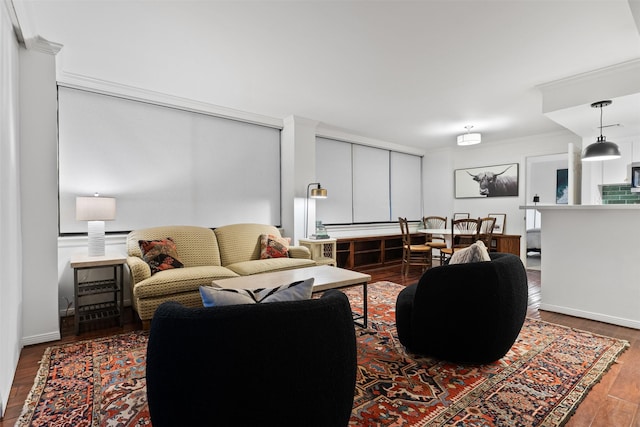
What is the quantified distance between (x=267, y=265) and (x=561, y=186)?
8256mm

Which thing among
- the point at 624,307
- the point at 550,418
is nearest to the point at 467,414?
the point at 550,418

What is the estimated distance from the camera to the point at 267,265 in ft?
12.5

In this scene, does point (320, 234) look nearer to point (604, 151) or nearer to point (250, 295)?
point (604, 151)

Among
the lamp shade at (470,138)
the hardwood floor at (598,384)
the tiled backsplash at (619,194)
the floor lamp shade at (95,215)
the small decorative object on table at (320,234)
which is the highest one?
the lamp shade at (470,138)

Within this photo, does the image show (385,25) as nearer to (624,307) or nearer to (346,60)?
(346,60)

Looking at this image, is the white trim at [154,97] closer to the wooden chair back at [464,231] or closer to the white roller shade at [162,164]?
the white roller shade at [162,164]

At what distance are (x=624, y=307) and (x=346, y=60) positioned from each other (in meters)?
3.54

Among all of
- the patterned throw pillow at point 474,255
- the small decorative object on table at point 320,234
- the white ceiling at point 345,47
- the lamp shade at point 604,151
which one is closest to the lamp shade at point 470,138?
the white ceiling at point 345,47

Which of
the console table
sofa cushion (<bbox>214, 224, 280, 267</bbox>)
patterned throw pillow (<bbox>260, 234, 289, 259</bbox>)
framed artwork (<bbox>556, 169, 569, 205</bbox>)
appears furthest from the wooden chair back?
framed artwork (<bbox>556, 169, 569, 205</bbox>)

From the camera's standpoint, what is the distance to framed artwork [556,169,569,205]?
324 inches

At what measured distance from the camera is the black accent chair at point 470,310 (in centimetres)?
210

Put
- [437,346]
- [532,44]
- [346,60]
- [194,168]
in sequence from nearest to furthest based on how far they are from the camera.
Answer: [437,346] → [532,44] → [346,60] → [194,168]

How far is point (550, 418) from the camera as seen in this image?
171 centimetres

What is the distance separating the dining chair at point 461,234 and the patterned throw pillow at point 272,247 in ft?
8.57
